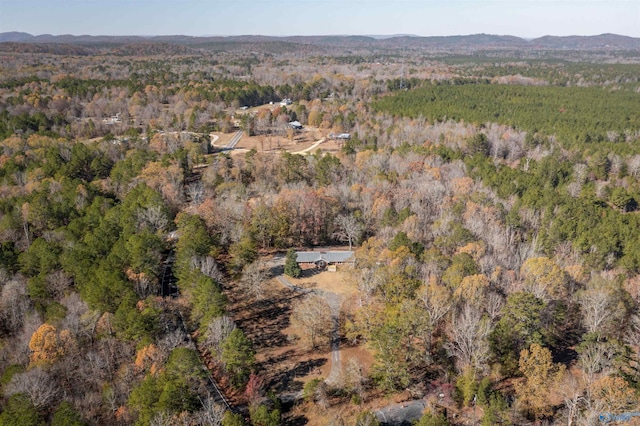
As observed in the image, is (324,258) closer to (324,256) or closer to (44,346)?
(324,256)

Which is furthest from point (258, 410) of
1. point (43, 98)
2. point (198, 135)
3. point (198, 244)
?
point (43, 98)

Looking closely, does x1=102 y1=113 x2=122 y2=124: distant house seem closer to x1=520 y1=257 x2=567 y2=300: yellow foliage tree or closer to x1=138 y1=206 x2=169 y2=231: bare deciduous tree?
x1=138 y1=206 x2=169 y2=231: bare deciduous tree

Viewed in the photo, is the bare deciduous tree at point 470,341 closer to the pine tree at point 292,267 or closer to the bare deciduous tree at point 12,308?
the pine tree at point 292,267

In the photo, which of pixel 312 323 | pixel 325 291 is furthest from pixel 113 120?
pixel 312 323

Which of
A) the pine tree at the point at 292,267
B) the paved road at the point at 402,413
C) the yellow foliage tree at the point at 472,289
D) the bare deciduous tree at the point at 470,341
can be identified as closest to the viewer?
the paved road at the point at 402,413

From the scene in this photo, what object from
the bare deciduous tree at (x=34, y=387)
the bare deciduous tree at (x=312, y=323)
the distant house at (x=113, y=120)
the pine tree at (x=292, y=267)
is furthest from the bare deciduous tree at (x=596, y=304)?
the distant house at (x=113, y=120)
